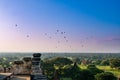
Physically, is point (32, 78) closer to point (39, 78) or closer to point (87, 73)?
point (39, 78)

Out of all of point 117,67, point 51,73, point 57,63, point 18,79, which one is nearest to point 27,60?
point 18,79

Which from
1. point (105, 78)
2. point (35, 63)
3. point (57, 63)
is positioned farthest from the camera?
point (57, 63)

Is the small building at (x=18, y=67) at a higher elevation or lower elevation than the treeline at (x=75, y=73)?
higher

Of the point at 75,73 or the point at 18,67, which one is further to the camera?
the point at 75,73

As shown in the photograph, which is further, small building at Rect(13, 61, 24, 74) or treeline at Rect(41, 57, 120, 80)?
treeline at Rect(41, 57, 120, 80)

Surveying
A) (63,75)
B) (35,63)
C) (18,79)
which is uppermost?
(35,63)

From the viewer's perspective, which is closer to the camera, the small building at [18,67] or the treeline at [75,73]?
the small building at [18,67]

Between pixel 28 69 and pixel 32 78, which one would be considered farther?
pixel 28 69

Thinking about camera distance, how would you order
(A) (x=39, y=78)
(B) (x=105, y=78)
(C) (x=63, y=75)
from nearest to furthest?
1. (A) (x=39, y=78)
2. (B) (x=105, y=78)
3. (C) (x=63, y=75)

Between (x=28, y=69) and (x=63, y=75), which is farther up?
(x=28, y=69)

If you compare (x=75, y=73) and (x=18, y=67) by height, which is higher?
(x=18, y=67)

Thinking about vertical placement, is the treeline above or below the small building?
below
